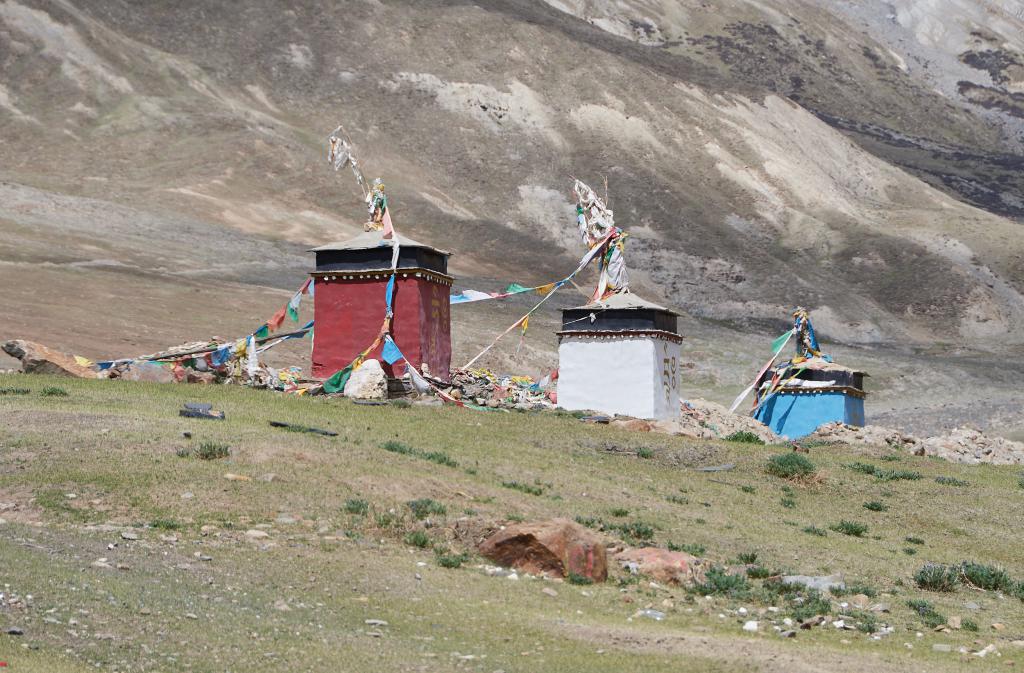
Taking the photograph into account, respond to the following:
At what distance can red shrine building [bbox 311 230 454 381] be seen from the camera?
28.9 meters

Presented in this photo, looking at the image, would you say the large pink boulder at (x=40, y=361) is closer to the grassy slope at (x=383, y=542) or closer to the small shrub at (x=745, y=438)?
the grassy slope at (x=383, y=542)

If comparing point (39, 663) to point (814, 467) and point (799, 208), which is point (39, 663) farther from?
point (799, 208)

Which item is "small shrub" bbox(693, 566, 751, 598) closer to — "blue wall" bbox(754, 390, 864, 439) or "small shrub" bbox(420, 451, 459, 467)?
"small shrub" bbox(420, 451, 459, 467)

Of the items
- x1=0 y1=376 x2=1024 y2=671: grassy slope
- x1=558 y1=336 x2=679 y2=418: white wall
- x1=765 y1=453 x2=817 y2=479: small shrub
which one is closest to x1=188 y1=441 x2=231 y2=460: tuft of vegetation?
x1=0 y1=376 x2=1024 y2=671: grassy slope

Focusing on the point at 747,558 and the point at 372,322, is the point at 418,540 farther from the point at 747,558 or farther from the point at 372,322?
the point at 372,322

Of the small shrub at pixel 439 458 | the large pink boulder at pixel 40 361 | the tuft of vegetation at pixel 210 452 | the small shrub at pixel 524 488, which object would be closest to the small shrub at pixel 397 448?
the small shrub at pixel 439 458

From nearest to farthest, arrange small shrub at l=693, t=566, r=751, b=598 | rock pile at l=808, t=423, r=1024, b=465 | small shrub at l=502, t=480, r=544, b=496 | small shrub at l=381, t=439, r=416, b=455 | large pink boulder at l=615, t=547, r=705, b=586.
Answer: small shrub at l=693, t=566, r=751, b=598 → large pink boulder at l=615, t=547, r=705, b=586 → small shrub at l=502, t=480, r=544, b=496 → small shrub at l=381, t=439, r=416, b=455 → rock pile at l=808, t=423, r=1024, b=465

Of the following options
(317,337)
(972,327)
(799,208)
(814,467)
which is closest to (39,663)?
(814,467)

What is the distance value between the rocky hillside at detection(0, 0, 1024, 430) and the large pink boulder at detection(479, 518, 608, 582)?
3376cm

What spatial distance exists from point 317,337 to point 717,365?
86.3 ft

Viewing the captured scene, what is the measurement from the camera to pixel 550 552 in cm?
1269

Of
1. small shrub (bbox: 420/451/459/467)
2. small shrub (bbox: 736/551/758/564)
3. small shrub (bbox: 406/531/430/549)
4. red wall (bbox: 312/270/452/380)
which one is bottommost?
small shrub (bbox: 736/551/758/564)

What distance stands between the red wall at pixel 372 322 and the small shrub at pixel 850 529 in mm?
13504

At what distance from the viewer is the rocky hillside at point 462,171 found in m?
62.7
